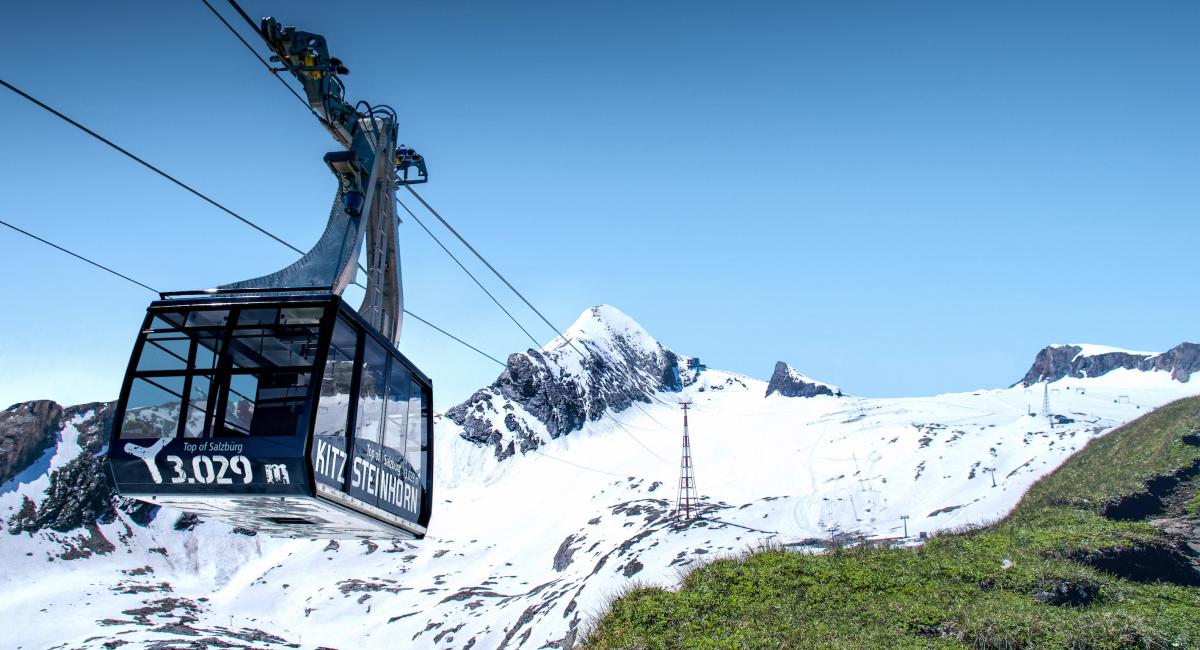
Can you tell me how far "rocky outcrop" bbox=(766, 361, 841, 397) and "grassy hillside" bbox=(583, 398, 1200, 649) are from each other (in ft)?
498

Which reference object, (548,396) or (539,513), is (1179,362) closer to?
(548,396)

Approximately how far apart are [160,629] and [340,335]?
70524 mm

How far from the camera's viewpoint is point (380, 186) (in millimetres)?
20703

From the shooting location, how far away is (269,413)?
14820 millimetres

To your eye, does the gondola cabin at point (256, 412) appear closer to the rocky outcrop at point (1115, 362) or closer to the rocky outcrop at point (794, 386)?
the rocky outcrop at point (794, 386)

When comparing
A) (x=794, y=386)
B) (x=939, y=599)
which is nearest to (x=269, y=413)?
(x=939, y=599)

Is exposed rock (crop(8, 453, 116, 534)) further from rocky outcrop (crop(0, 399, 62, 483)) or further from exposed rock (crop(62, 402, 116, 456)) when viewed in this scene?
rocky outcrop (crop(0, 399, 62, 483))

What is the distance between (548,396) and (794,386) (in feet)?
215

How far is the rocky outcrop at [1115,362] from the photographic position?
172000mm

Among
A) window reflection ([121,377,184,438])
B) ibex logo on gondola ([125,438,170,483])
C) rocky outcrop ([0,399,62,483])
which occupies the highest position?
rocky outcrop ([0,399,62,483])

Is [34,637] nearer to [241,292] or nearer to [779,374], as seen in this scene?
[241,292]

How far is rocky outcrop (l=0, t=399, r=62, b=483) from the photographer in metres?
128

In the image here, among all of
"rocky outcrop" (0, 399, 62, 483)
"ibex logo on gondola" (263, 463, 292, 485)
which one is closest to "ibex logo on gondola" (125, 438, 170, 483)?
"ibex logo on gondola" (263, 463, 292, 485)

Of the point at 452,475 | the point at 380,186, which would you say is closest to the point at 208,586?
the point at 452,475
